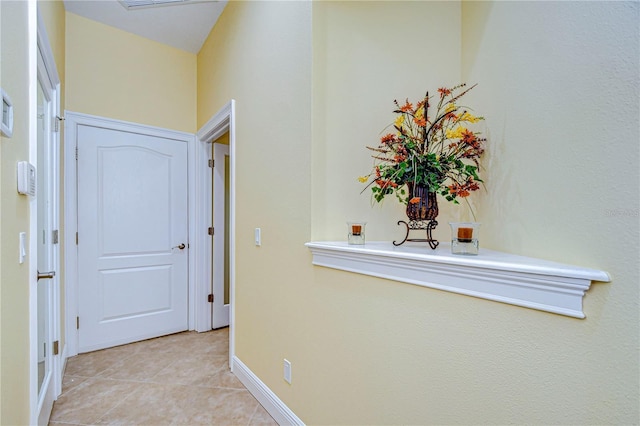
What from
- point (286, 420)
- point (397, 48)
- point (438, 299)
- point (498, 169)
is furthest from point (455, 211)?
point (286, 420)

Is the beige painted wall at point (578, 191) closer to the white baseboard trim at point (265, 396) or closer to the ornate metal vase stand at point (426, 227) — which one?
the ornate metal vase stand at point (426, 227)

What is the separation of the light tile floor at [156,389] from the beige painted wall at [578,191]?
1598mm

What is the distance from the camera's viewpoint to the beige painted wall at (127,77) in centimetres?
266

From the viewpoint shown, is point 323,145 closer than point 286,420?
Yes

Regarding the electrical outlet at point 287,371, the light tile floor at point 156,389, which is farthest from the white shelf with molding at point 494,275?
the light tile floor at point 156,389

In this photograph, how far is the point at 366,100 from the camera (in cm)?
158

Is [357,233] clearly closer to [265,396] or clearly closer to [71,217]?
[265,396]

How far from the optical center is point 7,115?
97 centimetres

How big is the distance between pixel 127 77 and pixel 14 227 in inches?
93.7

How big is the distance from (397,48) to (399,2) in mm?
230

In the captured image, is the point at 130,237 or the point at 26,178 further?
the point at 130,237

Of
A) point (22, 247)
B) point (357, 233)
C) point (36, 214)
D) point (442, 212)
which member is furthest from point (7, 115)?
point (442, 212)

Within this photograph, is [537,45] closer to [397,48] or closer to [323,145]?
[397,48]

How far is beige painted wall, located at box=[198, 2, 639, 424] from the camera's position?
2.39 ft
